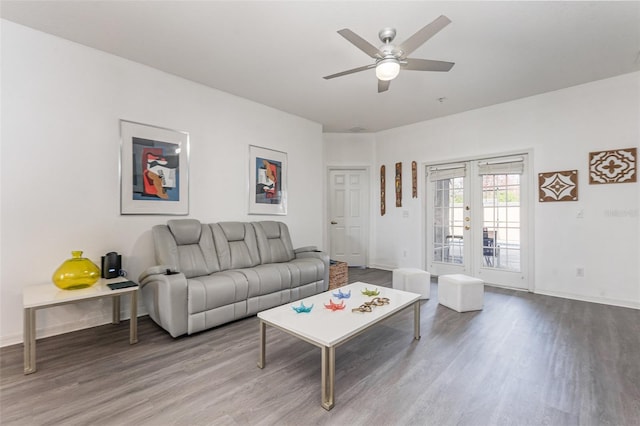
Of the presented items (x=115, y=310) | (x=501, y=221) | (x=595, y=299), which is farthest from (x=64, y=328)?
(x=595, y=299)

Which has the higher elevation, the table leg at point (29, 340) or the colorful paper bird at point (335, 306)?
the colorful paper bird at point (335, 306)

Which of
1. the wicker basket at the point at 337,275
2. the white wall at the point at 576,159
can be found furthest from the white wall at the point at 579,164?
the wicker basket at the point at 337,275

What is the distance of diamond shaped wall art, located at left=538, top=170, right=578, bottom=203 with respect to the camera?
3816mm

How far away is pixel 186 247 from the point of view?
10.5 ft

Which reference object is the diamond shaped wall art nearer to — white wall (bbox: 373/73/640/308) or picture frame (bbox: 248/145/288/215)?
white wall (bbox: 373/73/640/308)

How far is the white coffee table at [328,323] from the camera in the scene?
5.62 feet

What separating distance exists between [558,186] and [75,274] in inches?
218

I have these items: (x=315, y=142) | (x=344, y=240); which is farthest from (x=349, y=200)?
(x=315, y=142)

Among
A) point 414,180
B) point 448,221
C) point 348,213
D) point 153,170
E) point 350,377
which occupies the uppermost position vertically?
point 414,180

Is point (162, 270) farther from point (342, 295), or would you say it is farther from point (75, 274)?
point (342, 295)

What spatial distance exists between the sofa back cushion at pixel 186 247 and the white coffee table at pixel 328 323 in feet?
4.39

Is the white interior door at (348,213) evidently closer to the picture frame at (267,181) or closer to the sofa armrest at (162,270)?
the picture frame at (267,181)

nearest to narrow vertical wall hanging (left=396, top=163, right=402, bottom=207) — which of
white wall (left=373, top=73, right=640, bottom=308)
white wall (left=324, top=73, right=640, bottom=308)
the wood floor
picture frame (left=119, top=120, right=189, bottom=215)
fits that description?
white wall (left=324, top=73, right=640, bottom=308)

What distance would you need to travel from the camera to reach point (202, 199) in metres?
3.75
